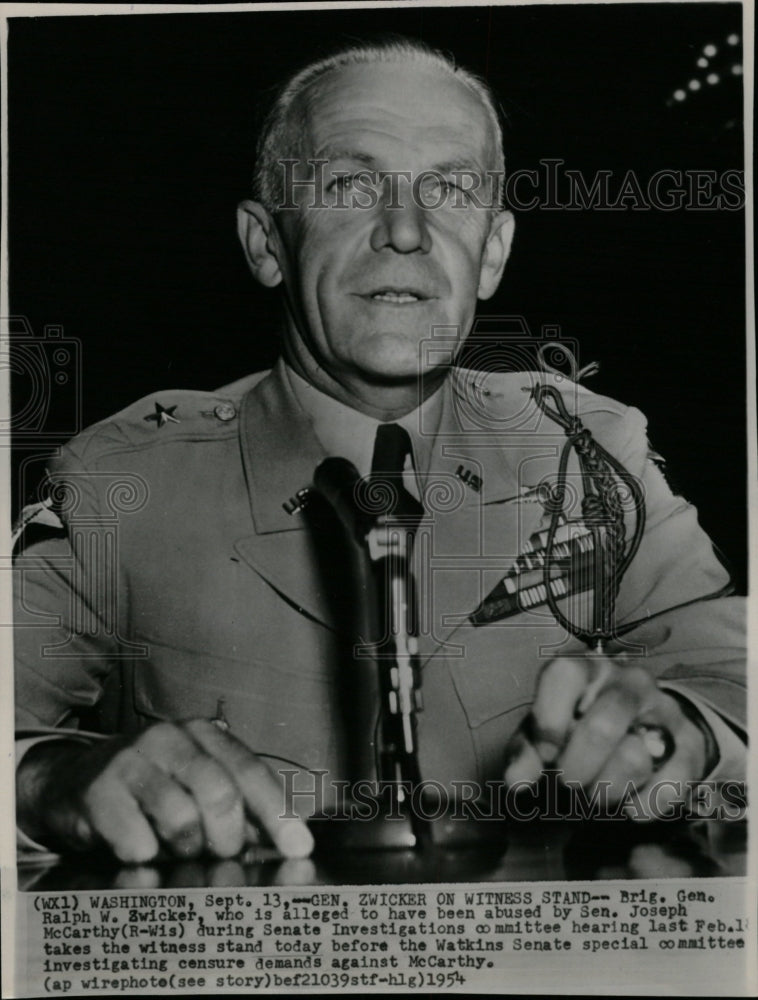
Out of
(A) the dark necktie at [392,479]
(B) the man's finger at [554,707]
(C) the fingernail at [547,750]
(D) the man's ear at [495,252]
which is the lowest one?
(C) the fingernail at [547,750]

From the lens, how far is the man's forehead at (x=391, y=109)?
1.50m

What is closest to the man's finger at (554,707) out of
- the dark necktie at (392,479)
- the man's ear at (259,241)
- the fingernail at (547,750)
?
the fingernail at (547,750)

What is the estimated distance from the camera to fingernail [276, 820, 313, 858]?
149 centimetres

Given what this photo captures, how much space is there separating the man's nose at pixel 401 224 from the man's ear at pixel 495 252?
0.10m

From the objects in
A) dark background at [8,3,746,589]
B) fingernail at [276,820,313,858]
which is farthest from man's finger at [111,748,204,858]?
dark background at [8,3,746,589]

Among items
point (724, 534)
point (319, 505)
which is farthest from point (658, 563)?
point (319, 505)

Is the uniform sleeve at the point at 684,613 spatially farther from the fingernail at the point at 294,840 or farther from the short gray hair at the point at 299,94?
the short gray hair at the point at 299,94

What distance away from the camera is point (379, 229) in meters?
1.50

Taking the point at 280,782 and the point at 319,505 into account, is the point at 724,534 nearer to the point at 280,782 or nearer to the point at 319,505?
the point at 319,505

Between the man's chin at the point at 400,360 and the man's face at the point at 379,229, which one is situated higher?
the man's face at the point at 379,229

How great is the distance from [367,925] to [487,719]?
1.15 ft

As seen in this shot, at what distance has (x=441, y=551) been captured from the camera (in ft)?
5.02

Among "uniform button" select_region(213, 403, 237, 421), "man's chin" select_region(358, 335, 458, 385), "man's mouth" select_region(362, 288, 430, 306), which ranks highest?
"man's mouth" select_region(362, 288, 430, 306)

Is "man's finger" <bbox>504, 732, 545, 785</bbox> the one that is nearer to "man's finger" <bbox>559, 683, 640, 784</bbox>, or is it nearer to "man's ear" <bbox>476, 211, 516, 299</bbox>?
"man's finger" <bbox>559, 683, 640, 784</bbox>
